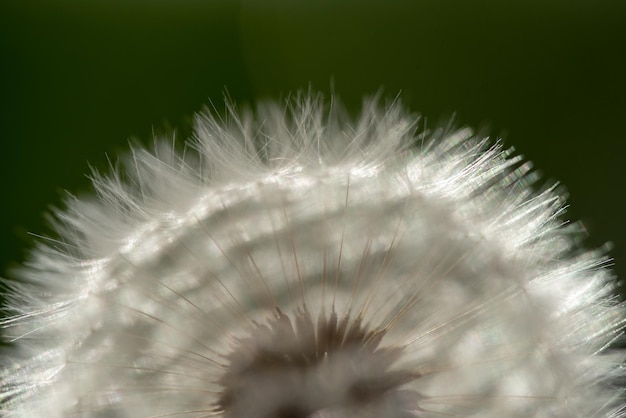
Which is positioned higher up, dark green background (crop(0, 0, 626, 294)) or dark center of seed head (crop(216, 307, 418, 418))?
dark green background (crop(0, 0, 626, 294))

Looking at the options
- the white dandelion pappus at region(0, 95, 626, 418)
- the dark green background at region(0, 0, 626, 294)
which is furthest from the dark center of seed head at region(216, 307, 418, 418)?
the dark green background at region(0, 0, 626, 294)

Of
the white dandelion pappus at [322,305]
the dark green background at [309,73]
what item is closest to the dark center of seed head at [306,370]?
the white dandelion pappus at [322,305]

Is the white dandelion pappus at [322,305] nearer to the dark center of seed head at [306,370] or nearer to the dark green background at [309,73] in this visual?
the dark center of seed head at [306,370]

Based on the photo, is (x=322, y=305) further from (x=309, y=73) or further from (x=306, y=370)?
(x=309, y=73)

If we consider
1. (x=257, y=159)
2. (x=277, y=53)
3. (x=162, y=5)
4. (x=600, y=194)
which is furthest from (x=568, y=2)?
(x=257, y=159)

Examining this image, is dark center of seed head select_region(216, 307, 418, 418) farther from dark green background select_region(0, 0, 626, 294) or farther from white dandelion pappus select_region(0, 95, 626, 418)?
dark green background select_region(0, 0, 626, 294)

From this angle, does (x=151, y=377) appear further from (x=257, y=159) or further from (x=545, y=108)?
(x=545, y=108)
